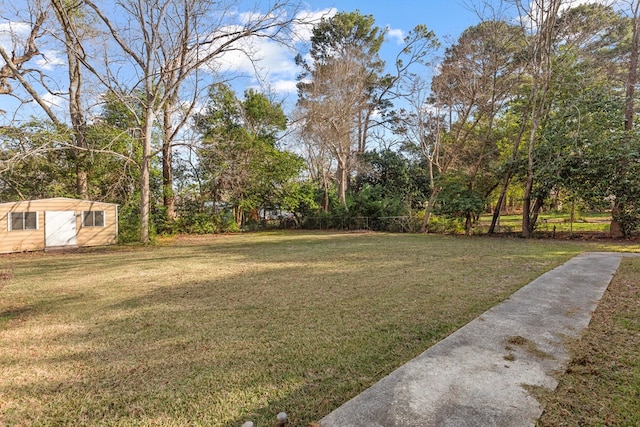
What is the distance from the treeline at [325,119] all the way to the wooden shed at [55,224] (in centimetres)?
95

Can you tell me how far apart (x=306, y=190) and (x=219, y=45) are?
29.6 feet

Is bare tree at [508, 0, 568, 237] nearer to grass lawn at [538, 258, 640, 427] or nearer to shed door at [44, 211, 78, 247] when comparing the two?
grass lawn at [538, 258, 640, 427]

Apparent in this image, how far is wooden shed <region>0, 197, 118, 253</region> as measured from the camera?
1023cm

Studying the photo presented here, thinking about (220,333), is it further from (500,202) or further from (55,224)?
(500,202)

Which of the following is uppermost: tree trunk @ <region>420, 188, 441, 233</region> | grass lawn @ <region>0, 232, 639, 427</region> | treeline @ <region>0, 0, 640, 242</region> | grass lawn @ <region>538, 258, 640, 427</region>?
treeline @ <region>0, 0, 640, 242</region>

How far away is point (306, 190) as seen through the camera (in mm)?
18406

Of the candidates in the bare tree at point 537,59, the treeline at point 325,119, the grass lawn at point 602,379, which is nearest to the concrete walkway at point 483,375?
the grass lawn at point 602,379

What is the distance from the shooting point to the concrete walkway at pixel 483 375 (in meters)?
1.66

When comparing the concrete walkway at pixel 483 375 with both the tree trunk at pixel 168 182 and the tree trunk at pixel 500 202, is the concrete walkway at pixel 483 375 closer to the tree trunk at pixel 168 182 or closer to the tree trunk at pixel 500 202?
the tree trunk at pixel 500 202

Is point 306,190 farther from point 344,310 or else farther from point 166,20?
point 344,310

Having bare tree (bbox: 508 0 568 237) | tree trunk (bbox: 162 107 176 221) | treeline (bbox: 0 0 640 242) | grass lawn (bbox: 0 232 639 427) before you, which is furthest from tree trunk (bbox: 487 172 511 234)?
tree trunk (bbox: 162 107 176 221)

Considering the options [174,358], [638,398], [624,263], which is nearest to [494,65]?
[624,263]

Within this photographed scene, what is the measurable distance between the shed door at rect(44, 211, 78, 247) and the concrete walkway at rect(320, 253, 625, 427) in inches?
513

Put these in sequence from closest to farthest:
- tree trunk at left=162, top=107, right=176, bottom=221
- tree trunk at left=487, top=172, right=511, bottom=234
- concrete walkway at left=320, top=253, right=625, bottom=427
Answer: concrete walkway at left=320, top=253, right=625, bottom=427 < tree trunk at left=487, top=172, right=511, bottom=234 < tree trunk at left=162, top=107, right=176, bottom=221
